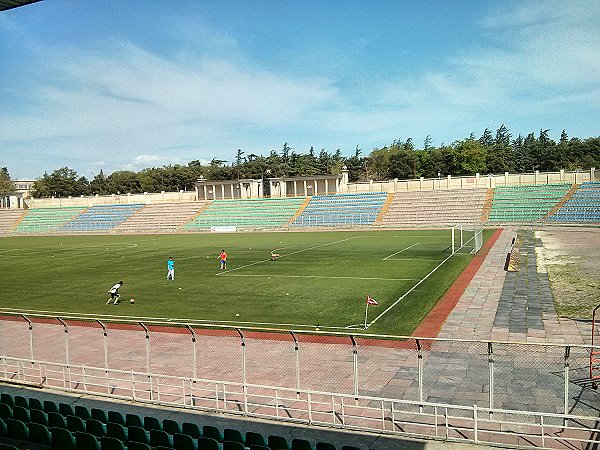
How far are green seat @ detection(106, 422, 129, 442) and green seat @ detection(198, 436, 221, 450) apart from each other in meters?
1.68

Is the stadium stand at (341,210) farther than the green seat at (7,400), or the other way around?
the stadium stand at (341,210)

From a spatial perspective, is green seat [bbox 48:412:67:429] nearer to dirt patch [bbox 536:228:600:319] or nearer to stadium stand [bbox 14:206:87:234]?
dirt patch [bbox 536:228:600:319]

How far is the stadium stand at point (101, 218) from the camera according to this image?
10157 centimetres

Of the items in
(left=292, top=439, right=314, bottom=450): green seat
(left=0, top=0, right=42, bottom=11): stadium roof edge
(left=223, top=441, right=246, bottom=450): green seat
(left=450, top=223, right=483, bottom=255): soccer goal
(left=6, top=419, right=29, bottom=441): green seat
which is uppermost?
(left=0, top=0, right=42, bottom=11): stadium roof edge

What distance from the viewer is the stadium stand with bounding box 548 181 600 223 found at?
69562 millimetres

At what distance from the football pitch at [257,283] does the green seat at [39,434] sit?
12.3 m

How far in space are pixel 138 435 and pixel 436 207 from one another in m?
77.6

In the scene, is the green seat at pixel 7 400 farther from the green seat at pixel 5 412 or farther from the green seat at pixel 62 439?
the green seat at pixel 62 439

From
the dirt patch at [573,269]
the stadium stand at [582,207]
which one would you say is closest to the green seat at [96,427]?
the dirt patch at [573,269]

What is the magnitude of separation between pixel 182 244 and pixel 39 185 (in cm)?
11939

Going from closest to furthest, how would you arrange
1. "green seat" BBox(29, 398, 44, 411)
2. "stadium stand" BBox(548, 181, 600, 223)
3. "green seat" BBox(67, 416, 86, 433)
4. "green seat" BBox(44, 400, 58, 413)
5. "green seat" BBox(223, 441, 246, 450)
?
1. "green seat" BBox(223, 441, 246, 450)
2. "green seat" BBox(67, 416, 86, 433)
3. "green seat" BBox(44, 400, 58, 413)
4. "green seat" BBox(29, 398, 44, 411)
5. "stadium stand" BBox(548, 181, 600, 223)

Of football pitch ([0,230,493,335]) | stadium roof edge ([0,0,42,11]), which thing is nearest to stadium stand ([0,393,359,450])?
stadium roof edge ([0,0,42,11])

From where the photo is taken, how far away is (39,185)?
163125mm

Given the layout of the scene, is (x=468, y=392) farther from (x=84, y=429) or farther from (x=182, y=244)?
(x=182, y=244)
